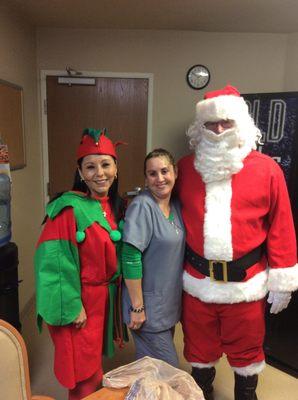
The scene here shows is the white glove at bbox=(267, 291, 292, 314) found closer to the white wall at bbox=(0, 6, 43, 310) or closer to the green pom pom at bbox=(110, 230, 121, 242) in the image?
the green pom pom at bbox=(110, 230, 121, 242)

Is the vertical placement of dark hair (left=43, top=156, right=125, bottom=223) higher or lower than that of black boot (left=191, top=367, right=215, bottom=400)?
higher

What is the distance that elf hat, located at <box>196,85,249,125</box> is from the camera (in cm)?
142

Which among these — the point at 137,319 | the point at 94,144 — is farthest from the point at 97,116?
the point at 137,319

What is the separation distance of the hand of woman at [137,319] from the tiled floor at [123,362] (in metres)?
Result: 0.73

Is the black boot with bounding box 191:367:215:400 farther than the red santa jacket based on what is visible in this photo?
Yes

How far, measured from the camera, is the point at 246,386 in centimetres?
158

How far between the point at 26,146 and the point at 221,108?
1651 mm

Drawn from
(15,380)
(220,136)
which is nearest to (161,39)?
(220,136)

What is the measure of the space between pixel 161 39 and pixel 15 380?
2.53m

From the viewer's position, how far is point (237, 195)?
142 cm

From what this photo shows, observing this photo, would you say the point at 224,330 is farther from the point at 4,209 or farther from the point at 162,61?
the point at 162,61

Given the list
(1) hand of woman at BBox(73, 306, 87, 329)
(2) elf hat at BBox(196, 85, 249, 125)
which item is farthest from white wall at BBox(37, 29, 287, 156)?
(1) hand of woman at BBox(73, 306, 87, 329)

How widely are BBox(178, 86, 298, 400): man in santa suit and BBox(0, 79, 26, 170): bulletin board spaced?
127cm

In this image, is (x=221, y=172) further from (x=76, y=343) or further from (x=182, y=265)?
(x=76, y=343)
